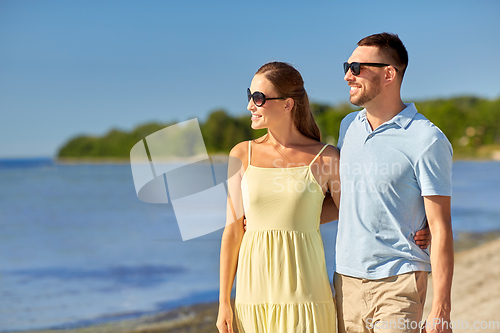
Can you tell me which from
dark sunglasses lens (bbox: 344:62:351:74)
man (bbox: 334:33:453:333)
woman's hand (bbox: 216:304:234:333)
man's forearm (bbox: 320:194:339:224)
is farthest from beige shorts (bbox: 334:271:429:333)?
dark sunglasses lens (bbox: 344:62:351:74)

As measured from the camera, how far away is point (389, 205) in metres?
2.10

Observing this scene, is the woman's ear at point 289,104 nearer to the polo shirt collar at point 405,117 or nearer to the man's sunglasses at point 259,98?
the man's sunglasses at point 259,98

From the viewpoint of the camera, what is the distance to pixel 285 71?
7.72ft

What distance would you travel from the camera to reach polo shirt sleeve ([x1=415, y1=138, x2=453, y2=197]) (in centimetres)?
197

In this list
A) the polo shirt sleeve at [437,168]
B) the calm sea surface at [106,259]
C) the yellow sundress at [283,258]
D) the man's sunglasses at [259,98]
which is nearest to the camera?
the polo shirt sleeve at [437,168]

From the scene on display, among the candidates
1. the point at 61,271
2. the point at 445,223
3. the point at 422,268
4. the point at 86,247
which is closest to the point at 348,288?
the point at 422,268

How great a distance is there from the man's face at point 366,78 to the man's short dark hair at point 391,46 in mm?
30

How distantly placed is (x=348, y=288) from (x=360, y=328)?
0.64 feet

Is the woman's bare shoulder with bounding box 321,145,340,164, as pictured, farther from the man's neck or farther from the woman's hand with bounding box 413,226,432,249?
the woman's hand with bounding box 413,226,432,249

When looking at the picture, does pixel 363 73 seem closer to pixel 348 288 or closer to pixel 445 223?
pixel 445 223

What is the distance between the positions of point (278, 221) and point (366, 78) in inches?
31.8

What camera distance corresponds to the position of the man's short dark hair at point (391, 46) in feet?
7.19

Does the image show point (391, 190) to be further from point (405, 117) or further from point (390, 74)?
point (390, 74)

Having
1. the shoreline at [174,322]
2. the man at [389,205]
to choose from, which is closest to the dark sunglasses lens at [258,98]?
the man at [389,205]
